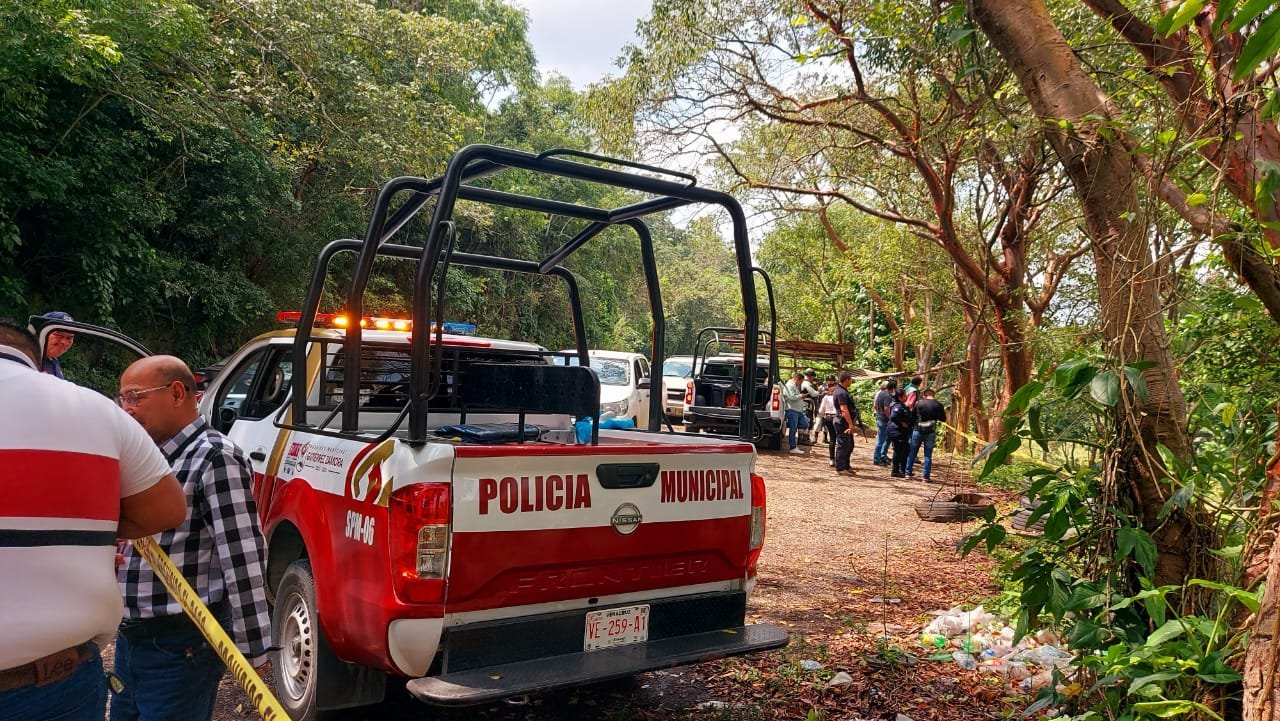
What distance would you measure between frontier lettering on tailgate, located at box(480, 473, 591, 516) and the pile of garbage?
2.57m

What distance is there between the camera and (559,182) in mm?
29016

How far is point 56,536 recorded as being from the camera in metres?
1.79

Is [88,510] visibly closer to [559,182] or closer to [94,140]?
[94,140]

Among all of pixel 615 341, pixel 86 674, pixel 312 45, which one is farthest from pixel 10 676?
pixel 615 341

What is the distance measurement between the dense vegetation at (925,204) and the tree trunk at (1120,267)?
0.05 feet

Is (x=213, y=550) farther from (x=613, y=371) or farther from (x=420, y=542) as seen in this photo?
(x=613, y=371)

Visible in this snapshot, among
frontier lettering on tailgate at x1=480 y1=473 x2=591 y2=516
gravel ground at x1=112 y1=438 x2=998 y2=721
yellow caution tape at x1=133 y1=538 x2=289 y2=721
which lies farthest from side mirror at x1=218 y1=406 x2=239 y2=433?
yellow caution tape at x1=133 y1=538 x2=289 y2=721

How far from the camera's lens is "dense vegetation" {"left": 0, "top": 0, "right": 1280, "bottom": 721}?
3.57 m

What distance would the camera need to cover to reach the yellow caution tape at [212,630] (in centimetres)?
216

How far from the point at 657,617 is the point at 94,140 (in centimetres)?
1259

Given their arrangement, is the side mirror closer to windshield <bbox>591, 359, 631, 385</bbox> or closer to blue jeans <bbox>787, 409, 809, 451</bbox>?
windshield <bbox>591, 359, 631, 385</bbox>

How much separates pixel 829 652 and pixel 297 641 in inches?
119

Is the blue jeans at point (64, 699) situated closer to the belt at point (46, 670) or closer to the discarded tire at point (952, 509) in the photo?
the belt at point (46, 670)

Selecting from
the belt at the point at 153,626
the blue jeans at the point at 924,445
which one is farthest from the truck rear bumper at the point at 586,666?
the blue jeans at the point at 924,445
